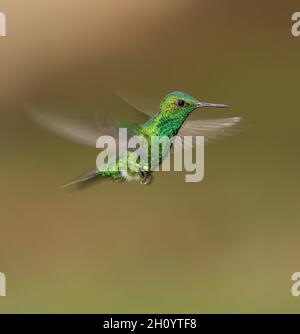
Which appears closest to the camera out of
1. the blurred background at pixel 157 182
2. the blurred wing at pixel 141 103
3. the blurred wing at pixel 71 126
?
the blurred wing at pixel 71 126

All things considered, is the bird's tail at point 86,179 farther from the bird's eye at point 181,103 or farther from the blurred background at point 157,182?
the blurred background at point 157,182

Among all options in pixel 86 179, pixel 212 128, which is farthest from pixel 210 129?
pixel 86 179

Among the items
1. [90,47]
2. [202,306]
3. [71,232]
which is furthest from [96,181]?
[90,47]

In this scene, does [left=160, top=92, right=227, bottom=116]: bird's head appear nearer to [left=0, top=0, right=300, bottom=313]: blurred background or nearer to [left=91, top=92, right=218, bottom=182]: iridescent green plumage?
[left=91, top=92, right=218, bottom=182]: iridescent green plumage

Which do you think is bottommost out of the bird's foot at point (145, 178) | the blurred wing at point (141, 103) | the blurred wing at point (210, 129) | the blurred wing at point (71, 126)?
the bird's foot at point (145, 178)

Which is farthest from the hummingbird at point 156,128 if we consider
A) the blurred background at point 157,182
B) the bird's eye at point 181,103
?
the blurred background at point 157,182

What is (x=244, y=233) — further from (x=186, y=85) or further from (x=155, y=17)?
(x=155, y=17)

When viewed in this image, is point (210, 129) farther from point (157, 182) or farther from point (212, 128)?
point (157, 182)
